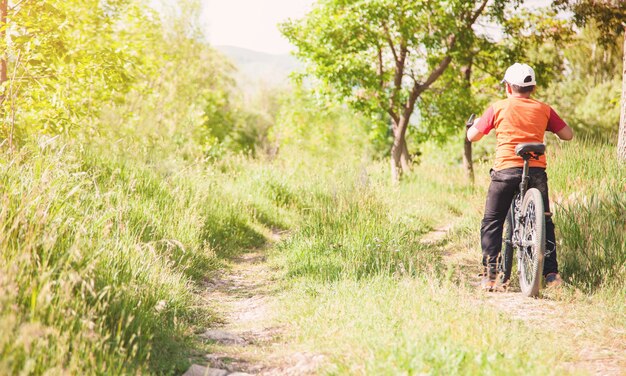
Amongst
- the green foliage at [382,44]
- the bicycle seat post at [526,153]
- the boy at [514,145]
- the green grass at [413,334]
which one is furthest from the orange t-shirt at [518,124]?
the green foliage at [382,44]

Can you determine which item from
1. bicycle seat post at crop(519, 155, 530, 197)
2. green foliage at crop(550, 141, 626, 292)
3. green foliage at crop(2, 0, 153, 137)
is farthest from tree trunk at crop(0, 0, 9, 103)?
green foliage at crop(550, 141, 626, 292)

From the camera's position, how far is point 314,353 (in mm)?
3395

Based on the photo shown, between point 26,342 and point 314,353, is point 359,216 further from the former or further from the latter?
point 26,342

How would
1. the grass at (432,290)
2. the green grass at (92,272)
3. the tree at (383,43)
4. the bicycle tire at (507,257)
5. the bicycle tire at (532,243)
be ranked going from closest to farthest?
1. the green grass at (92,272)
2. the grass at (432,290)
3. the bicycle tire at (532,243)
4. the bicycle tire at (507,257)
5. the tree at (383,43)

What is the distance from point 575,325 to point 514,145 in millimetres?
1665

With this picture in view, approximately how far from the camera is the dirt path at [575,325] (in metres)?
3.28

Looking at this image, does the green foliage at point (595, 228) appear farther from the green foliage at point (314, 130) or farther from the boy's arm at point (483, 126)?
the green foliage at point (314, 130)

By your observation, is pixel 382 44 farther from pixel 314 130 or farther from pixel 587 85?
pixel 314 130

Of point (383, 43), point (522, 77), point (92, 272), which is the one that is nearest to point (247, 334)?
point (92, 272)

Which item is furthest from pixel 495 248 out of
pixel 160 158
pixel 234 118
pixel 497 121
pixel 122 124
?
pixel 234 118

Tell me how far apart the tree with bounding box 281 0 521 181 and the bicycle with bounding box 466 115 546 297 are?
22.7 ft

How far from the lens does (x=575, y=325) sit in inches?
155

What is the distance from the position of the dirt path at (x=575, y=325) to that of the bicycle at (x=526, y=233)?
167 millimetres

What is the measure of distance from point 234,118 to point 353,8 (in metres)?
34.1
